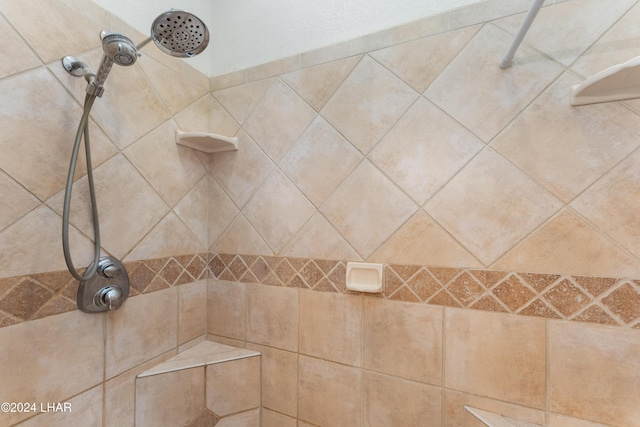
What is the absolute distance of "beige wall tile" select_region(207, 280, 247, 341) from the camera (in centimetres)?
115

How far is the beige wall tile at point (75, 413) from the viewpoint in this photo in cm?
72

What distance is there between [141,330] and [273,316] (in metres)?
0.46

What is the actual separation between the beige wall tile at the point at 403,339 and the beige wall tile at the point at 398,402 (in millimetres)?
29

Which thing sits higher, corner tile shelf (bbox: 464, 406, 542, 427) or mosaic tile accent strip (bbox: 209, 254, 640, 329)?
mosaic tile accent strip (bbox: 209, 254, 640, 329)

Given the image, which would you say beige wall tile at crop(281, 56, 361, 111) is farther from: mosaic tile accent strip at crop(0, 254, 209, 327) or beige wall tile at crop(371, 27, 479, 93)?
mosaic tile accent strip at crop(0, 254, 209, 327)

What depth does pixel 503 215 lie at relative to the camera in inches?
31.1

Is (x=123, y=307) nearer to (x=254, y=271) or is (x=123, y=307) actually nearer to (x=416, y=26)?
(x=254, y=271)

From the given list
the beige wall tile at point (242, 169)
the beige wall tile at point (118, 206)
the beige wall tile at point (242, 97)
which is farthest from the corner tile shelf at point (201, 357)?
the beige wall tile at point (242, 97)

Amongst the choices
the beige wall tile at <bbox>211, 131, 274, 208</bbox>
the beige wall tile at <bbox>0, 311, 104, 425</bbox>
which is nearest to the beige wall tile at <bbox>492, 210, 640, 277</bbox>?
the beige wall tile at <bbox>211, 131, 274, 208</bbox>

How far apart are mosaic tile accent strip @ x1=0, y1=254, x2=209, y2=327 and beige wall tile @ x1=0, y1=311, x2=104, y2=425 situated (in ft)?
0.08

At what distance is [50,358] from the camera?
74cm

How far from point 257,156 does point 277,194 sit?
19 centimetres

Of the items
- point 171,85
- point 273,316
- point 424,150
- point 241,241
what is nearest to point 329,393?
point 273,316

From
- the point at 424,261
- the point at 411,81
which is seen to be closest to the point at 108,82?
the point at 411,81
